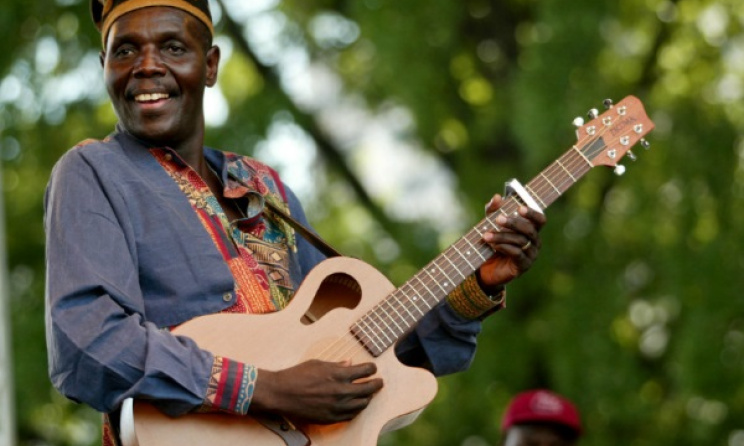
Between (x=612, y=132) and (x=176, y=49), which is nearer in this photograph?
(x=176, y=49)

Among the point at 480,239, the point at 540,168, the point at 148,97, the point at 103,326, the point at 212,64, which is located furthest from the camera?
the point at 540,168

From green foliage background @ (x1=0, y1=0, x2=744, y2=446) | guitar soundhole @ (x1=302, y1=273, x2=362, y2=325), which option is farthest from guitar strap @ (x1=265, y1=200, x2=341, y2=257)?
green foliage background @ (x1=0, y1=0, x2=744, y2=446)

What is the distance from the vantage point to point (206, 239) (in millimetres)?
3889

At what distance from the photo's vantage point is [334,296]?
4.00 m

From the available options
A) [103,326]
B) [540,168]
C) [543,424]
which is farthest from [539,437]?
[540,168]

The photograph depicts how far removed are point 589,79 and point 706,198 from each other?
1329mm

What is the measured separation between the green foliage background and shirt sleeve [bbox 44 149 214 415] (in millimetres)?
6783

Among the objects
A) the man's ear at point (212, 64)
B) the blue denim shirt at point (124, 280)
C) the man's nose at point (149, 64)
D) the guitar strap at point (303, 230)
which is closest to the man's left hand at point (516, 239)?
the guitar strap at point (303, 230)

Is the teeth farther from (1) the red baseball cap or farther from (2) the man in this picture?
(1) the red baseball cap

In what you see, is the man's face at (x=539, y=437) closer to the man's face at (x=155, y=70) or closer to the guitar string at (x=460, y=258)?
the guitar string at (x=460, y=258)

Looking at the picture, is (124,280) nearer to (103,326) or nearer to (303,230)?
(103,326)

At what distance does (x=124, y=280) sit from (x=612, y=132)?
53.0 inches

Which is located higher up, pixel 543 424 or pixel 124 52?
pixel 124 52

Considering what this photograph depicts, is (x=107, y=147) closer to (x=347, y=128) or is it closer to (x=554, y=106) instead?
(x=554, y=106)
